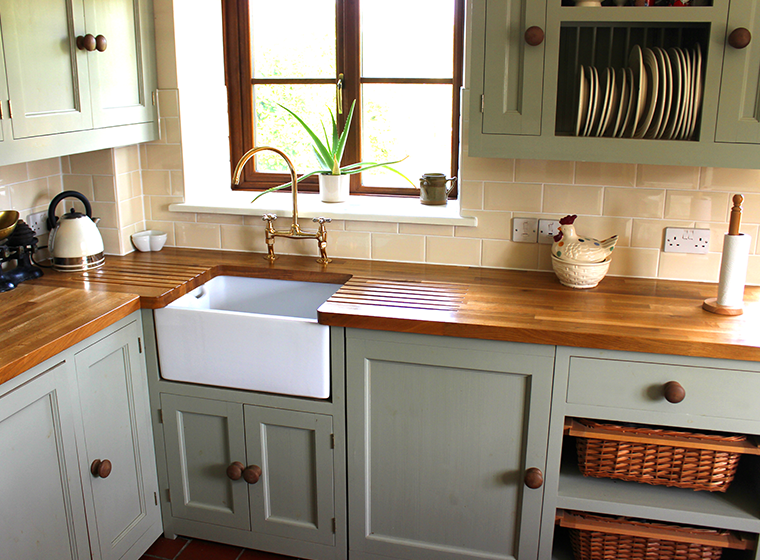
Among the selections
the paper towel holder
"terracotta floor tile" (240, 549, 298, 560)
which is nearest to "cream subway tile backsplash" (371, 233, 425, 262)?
the paper towel holder

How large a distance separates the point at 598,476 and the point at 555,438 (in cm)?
19

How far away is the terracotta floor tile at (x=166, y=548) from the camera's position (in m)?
2.34

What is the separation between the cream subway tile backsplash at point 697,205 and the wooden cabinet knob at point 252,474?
158 centimetres

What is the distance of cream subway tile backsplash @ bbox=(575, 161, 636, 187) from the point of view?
7.53 feet

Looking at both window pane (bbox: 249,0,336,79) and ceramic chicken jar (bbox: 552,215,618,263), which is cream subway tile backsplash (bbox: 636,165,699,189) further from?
window pane (bbox: 249,0,336,79)

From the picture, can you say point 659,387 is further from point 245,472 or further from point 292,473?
point 245,472

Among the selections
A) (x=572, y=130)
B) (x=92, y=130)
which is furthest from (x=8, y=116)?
(x=572, y=130)

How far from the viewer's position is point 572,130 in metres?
2.18

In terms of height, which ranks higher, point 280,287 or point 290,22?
point 290,22

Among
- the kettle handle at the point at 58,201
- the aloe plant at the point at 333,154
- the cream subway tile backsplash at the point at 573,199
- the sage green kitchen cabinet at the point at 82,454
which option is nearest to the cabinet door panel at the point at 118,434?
the sage green kitchen cabinet at the point at 82,454

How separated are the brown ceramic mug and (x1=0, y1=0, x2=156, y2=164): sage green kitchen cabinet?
41.0 inches

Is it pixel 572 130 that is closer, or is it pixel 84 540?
pixel 84 540

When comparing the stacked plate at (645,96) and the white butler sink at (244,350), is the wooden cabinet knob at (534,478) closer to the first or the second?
the white butler sink at (244,350)

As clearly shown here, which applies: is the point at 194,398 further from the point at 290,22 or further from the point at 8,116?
the point at 290,22
